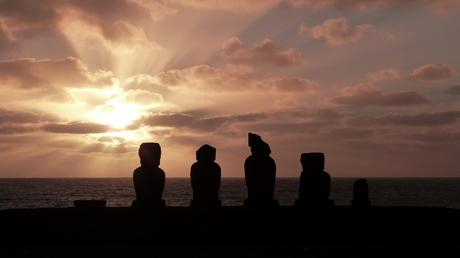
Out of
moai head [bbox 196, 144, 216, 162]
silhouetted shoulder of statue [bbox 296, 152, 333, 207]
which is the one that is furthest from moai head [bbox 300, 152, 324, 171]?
moai head [bbox 196, 144, 216, 162]

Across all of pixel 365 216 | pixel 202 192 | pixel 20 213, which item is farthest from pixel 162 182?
pixel 365 216

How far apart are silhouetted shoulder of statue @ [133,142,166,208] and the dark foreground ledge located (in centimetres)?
61

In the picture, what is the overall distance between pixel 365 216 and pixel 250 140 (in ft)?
16.5

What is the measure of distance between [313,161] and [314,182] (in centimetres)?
81

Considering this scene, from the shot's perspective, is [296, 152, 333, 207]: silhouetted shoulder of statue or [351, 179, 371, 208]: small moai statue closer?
[296, 152, 333, 207]: silhouetted shoulder of statue

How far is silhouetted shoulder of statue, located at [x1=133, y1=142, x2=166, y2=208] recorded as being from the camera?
21.9 m

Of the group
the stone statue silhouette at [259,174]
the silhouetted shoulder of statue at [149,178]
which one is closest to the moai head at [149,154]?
the silhouetted shoulder of statue at [149,178]

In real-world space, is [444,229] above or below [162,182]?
below

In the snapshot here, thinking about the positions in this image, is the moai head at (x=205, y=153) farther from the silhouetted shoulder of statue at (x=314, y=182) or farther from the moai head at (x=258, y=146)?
the silhouetted shoulder of statue at (x=314, y=182)

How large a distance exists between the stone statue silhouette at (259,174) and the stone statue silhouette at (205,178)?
116 cm

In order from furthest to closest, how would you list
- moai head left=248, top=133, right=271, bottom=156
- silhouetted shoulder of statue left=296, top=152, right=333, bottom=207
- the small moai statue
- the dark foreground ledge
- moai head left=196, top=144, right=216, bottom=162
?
the small moai statue < moai head left=248, top=133, right=271, bottom=156 < silhouetted shoulder of statue left=296, top=152, right=333, bottom=207 < moai head left=196, top=144, right=216, bottom=162 < the dark foreground ledge

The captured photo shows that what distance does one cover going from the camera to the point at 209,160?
22.6m

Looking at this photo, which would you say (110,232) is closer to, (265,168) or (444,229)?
(265,168)

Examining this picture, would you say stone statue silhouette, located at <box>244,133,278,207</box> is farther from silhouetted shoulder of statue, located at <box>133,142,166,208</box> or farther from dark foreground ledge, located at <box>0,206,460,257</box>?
silhouetted shoulder of statue, located at <box>133,142,166,208</box>
